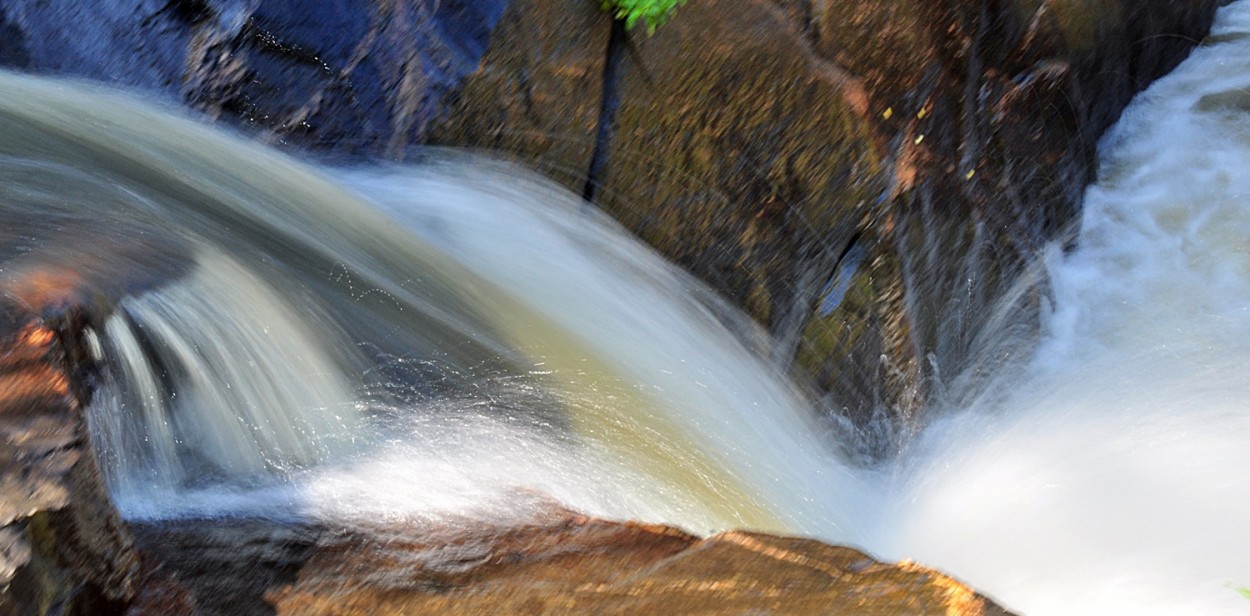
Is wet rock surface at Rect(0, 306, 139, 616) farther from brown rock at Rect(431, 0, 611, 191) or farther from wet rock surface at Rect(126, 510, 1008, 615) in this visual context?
brown rock at Rect(431, 0, 611, 191)

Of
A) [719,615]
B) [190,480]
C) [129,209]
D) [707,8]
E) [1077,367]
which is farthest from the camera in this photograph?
[1077,367]

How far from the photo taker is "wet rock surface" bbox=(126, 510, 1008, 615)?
222 cm

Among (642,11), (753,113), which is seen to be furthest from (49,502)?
(753,113)

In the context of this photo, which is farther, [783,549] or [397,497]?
[397,497]

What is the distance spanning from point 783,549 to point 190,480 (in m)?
1.46

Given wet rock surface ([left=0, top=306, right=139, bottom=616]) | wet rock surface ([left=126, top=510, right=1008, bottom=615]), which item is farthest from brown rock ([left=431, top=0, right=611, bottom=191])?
wet rock surface ([left=0, top=306, right=139, bottom=616])

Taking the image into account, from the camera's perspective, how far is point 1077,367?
480 centimetres

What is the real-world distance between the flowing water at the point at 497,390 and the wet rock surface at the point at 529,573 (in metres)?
0.16

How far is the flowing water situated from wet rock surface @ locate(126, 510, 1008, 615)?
157 millimetres

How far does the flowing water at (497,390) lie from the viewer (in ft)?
9.34

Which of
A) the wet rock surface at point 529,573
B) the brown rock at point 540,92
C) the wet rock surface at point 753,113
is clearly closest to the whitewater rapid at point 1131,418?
the wet rock surface at point 753,113

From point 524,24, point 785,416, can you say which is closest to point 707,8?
point 524,24

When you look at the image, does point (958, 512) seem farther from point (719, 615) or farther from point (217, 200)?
point (217, 200)

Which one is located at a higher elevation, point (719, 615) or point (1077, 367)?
point (719, 615)
